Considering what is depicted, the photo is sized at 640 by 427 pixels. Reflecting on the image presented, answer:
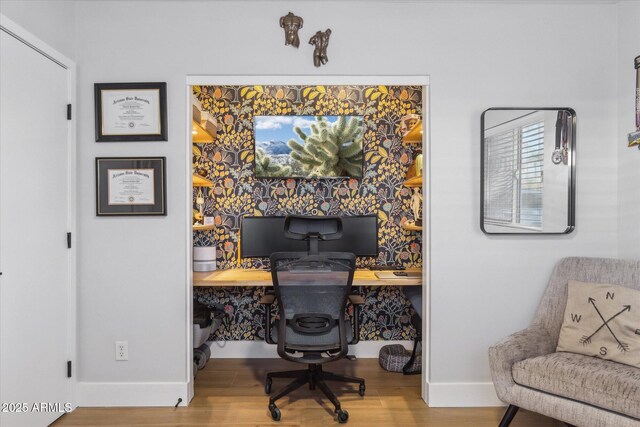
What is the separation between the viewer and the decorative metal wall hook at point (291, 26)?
2.44m

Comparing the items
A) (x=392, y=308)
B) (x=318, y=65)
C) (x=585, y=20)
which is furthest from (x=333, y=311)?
(x=585, y=20)

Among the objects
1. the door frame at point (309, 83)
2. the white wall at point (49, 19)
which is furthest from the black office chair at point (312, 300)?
the white wall at point (49, 19)

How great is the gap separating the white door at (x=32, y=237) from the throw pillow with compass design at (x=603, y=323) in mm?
2852

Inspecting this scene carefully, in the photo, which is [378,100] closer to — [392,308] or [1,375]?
[392,308]

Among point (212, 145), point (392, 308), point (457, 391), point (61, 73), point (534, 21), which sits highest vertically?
point (534, 21)

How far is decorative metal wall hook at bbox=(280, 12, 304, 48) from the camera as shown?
2.44 metres

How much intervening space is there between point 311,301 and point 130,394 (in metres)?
1.31

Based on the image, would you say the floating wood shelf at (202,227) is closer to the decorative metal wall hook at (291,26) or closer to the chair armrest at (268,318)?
the chair armrest at (268,318)

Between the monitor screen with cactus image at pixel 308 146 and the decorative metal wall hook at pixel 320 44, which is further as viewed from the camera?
the monitor screen with cactus image at pixel 308 146

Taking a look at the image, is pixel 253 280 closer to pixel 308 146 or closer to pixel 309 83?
pixel 308 146

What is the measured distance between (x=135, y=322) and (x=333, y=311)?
1.27 m

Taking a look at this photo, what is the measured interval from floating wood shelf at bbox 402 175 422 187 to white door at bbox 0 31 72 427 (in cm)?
237

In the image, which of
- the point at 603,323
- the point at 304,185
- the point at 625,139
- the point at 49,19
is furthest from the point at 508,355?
the point at 49,19

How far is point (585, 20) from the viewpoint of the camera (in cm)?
250
